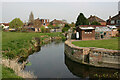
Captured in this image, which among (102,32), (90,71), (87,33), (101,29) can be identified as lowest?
(90,71)

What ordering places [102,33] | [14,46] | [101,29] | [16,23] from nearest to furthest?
[14,46], [102,33], [101,29], [16,23]

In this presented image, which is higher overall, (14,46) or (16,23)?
(16,23)

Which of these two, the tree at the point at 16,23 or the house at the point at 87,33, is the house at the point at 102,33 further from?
the tree at the point at 16,23

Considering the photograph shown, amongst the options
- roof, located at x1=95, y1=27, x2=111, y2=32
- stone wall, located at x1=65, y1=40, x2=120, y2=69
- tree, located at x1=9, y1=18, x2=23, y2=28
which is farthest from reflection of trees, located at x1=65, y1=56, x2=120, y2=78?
tree, located at x1=9, y1=18, x2=23, y2=28

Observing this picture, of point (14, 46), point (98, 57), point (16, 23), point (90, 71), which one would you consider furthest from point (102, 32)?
A: point (16, 23)

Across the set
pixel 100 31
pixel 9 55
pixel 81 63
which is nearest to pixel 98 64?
pixel 81 63

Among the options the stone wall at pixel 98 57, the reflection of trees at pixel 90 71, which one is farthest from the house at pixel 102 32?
the reflection of trees at pixel 90 71

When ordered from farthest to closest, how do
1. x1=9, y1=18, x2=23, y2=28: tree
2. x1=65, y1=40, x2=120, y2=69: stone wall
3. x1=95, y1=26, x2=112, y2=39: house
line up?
x1=9, y1=18, x2=23, y2=28: tree → x1=95, y1=26, x2=112, y2=39: house → x1=65, y1=40, x2=120, y2=69: stone wall

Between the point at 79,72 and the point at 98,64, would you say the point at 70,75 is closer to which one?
the point at 79,72

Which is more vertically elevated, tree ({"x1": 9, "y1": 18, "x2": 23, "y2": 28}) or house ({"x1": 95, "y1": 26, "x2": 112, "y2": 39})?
tree ({"x1": 9, "y1": 18, "x2": 23, "y2": 28})

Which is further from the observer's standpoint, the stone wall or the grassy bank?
the grassy bank

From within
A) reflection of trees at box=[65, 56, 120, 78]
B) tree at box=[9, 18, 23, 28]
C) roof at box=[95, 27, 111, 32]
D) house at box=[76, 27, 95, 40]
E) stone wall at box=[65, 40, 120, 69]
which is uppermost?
tree at box=[9, 18, 23, 28]

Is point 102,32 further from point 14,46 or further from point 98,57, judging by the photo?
point 14,46

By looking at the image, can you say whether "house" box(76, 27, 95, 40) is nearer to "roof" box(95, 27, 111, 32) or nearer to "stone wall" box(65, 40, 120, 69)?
"roof" box(95, 27, 111, 32)
